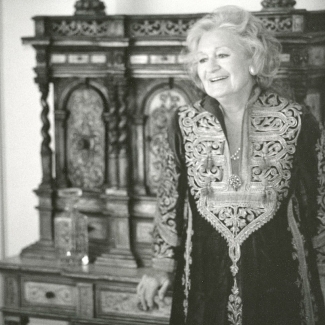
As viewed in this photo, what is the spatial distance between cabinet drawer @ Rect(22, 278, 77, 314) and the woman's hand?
2.82ft

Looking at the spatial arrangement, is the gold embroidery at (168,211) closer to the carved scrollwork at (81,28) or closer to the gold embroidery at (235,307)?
the gold embroidery at (235,307)

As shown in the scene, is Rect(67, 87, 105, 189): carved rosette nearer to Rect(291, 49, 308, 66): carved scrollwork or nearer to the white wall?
Answer: the white wall

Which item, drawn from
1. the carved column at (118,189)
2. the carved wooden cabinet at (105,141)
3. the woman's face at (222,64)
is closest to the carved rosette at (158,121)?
the carved wooden cabinet at (105,141)

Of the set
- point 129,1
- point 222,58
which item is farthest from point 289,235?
point 129,1

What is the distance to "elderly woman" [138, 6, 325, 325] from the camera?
164 cm

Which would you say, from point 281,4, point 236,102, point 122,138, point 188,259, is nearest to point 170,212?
point 188,259

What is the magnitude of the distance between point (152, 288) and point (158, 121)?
0.97 m

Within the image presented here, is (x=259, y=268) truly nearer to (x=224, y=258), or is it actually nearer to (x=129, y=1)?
(x=224, y=258)

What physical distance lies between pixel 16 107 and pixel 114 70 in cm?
79

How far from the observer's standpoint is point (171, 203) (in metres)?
1.78

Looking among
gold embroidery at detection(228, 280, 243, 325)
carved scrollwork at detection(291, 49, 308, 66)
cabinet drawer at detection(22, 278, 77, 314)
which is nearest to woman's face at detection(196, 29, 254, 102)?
gold embroidery at detection(228, 280, 243, 325)

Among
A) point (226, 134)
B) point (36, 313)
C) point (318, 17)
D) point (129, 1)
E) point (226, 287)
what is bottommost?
point (36, 313)

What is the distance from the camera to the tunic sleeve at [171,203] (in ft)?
5.80

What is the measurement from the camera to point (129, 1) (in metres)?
2.80
